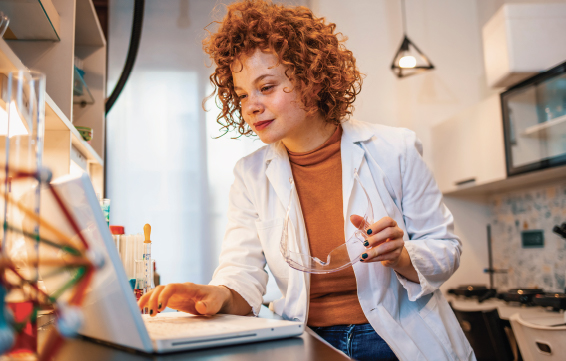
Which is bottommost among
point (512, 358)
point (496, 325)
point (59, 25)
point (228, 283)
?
point (512, 358)

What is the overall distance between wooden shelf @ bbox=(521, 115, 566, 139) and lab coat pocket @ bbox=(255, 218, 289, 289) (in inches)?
69.7

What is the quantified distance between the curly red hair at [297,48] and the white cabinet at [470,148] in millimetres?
1653

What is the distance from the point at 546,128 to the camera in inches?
92.7

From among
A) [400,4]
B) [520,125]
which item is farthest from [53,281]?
[400,4]

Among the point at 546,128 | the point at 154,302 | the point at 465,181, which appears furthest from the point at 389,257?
the point at 465,181

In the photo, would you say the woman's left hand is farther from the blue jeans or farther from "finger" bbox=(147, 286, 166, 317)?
"finger" bbox=(147, 286, 166, 317)

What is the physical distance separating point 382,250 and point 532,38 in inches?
86.2

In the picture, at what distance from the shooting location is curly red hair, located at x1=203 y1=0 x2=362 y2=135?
1.17m

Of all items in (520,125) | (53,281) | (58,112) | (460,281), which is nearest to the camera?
(53,281)

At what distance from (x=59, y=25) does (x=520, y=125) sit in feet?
7.47

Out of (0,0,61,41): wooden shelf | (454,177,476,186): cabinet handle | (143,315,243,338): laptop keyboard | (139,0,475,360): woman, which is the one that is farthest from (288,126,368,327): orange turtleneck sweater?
(454,177,476,186): cabinet handle

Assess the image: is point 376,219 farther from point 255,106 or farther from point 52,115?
point 52,115

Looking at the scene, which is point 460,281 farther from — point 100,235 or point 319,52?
point 100,235

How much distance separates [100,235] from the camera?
18.0 inches
